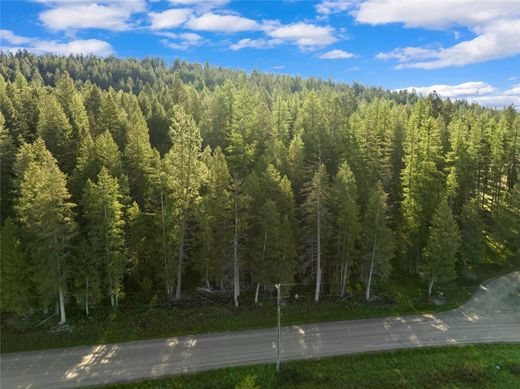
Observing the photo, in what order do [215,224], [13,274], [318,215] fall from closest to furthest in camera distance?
[13,274]
[215,224]
[318,215]

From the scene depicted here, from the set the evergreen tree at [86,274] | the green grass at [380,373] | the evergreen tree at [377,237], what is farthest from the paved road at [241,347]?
the evergreen tree at [377,237]

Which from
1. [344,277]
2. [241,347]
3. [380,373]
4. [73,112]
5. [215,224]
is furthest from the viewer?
[73,112]

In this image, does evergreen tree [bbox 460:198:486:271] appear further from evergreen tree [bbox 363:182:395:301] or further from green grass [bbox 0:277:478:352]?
evergreen tree [bbox 363:182:395:301]

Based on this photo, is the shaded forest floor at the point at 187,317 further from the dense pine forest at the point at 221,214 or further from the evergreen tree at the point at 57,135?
the evergreen tree at the point at 57,135

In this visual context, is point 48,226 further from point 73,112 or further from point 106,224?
point 73,112

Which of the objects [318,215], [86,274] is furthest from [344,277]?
[86,274]

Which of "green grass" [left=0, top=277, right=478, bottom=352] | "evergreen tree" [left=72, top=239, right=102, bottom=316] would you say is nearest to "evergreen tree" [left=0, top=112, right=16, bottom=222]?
"evergreen tree" [left=72, top=239, right=102, bottom=316]

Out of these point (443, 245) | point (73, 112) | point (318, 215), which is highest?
point (73, 112)
